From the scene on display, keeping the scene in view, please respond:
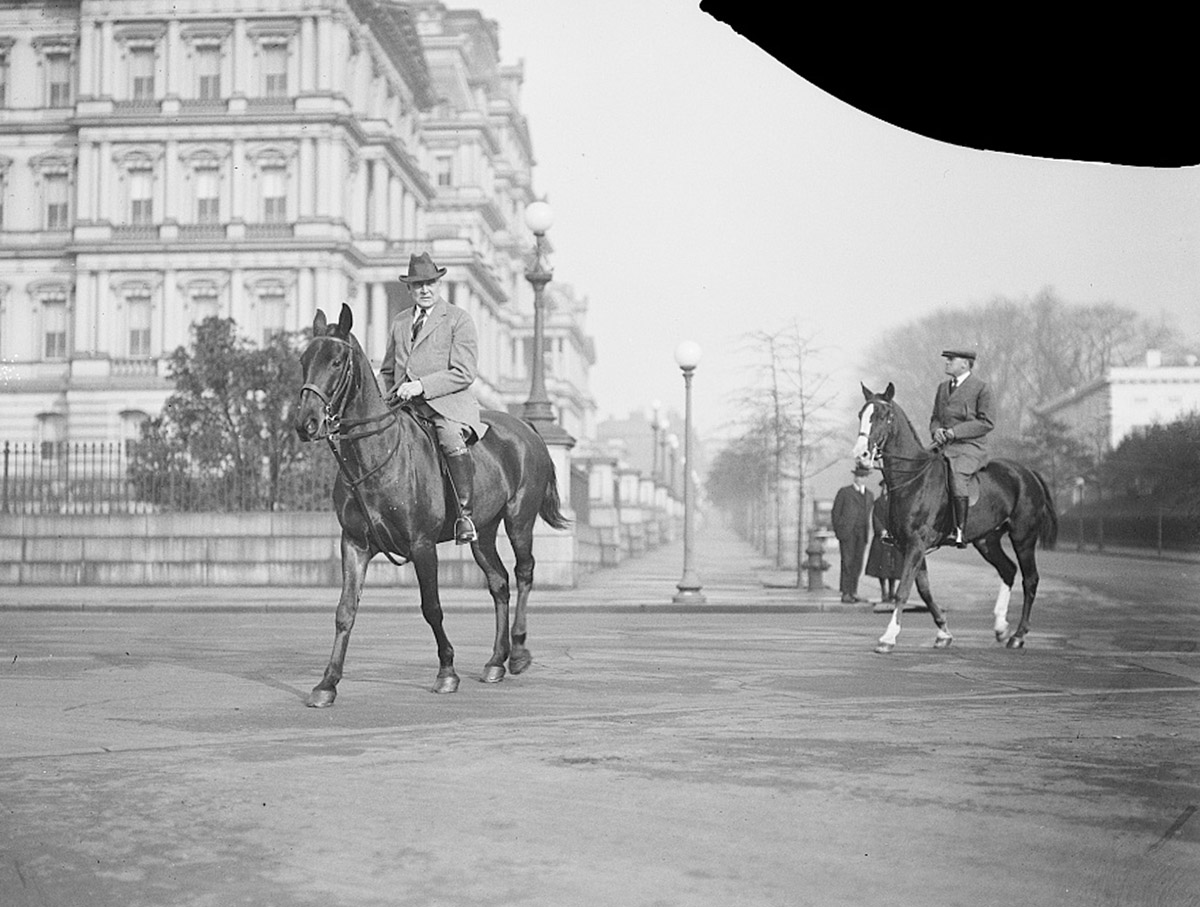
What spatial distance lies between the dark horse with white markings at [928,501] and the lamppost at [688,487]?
7.12 meters

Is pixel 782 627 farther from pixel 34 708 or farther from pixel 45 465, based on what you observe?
pixel 45 465

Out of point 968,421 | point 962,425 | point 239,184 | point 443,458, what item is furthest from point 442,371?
point 239,184

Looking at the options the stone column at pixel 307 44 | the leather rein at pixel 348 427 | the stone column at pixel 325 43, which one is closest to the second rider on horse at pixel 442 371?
the leather rein at pixel 348 427

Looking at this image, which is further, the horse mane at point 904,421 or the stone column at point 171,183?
the stone column at point 171,183

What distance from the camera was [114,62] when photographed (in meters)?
55.1

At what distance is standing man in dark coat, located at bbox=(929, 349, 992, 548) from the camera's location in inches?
481

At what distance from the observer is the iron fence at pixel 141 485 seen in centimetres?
2370

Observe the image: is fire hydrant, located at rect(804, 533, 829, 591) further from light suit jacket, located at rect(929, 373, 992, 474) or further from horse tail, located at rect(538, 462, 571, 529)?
horse tail, located at rect(538, 462, 571, 529)

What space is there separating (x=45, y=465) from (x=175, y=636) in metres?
11.3

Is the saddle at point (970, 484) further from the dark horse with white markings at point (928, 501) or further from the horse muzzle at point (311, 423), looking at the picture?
the horse muzzle at point (311, 423)

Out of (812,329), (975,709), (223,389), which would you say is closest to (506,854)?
(975,709)

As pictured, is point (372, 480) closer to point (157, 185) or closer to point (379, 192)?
point (157, 185)

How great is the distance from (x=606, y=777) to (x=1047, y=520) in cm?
849

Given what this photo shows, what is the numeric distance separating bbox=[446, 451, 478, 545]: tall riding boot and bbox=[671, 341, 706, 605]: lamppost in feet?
35.3
